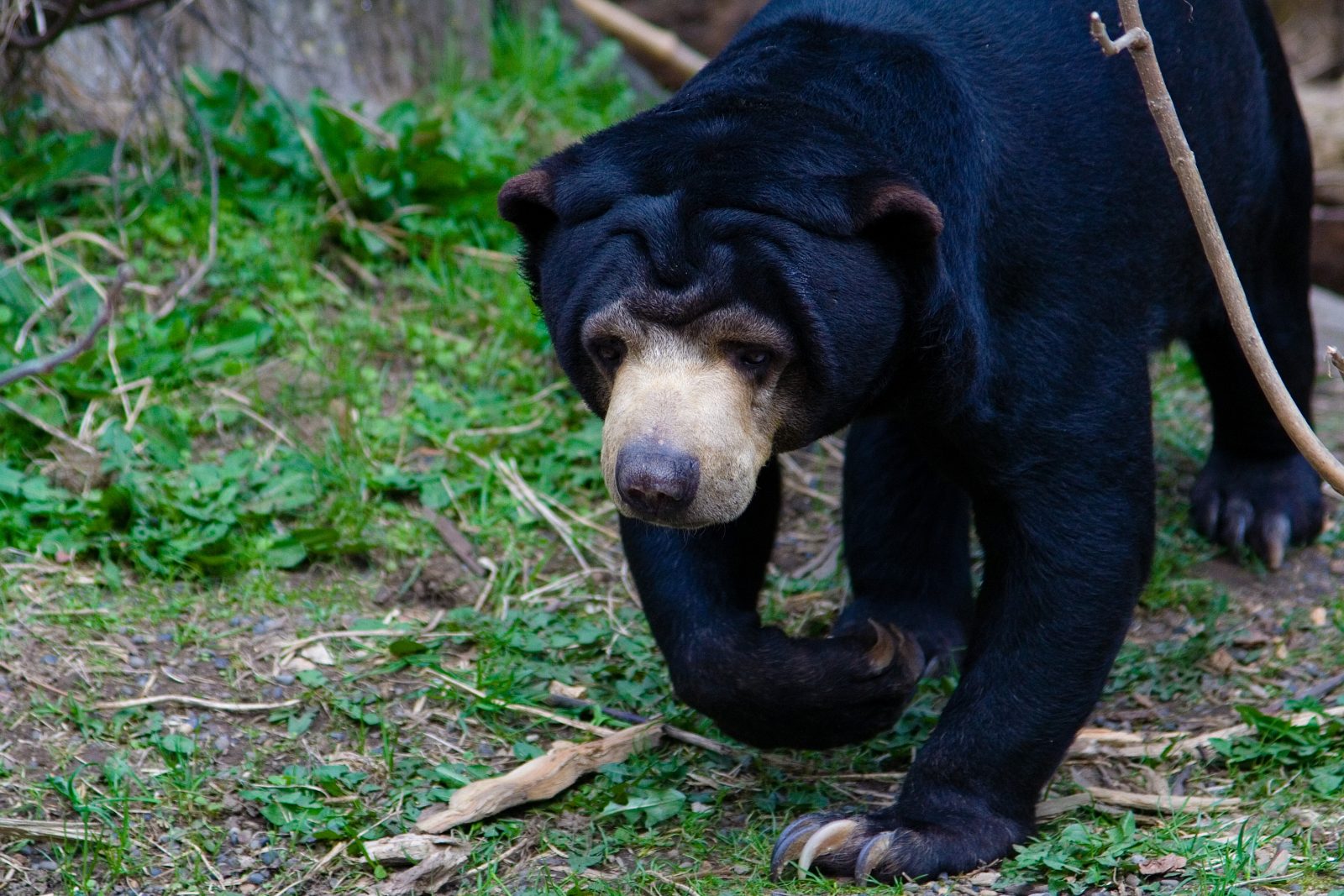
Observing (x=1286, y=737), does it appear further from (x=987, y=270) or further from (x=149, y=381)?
(x=149, y=381)

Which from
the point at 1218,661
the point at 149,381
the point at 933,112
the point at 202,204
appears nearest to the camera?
the point at 933,112

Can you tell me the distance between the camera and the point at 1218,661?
4.38 metres

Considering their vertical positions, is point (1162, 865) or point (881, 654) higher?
point (881, 654)

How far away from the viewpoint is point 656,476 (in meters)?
2.94

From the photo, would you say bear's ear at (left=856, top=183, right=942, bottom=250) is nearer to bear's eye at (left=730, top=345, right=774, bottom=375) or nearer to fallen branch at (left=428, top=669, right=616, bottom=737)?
bear's eye at (left=730, top=345, right=774, bottom=375)

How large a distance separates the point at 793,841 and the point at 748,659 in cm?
41

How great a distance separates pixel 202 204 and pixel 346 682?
7.65ft

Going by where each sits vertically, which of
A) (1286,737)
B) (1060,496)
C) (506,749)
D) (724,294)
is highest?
(724,294)

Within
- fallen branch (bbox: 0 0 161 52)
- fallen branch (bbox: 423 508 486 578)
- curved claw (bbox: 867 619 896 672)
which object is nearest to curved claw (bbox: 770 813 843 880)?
curved claw (bbox: 867 619 896 672)

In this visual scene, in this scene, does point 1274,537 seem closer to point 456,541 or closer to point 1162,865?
point 1162,865

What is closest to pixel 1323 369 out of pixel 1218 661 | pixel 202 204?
pixel 1218 661

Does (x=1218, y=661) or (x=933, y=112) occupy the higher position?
(x=933, y=112)

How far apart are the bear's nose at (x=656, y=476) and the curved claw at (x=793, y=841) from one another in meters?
0.83

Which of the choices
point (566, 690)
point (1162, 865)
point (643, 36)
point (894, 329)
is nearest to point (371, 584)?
point (566, 690)
